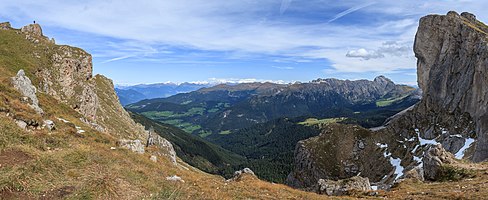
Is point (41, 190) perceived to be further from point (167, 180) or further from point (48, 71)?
point (48, 71)

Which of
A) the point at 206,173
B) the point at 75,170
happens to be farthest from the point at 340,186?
the point at 206,173

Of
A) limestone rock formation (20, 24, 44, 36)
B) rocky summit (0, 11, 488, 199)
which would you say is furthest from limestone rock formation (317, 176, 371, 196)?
limestone rock formation (20, 24, 44, 36)

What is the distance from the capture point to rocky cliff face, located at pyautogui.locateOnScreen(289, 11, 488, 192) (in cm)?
11050

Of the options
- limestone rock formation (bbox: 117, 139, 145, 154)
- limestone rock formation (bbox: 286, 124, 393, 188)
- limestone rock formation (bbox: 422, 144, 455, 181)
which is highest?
limestone rock formation (bbox: 117, 139, 145, 154)

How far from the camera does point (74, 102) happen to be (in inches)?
3302

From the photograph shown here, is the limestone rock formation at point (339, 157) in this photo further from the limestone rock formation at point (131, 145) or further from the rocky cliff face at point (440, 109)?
the limestone rock formation at point (131, 145)

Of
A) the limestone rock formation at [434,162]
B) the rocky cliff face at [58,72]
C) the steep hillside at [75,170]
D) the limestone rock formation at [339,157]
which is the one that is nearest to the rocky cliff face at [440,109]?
the limestone rock formation at [339,157]

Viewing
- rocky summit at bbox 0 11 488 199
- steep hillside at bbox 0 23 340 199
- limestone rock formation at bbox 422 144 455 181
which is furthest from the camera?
limestone rock formation at bbox 422 144 455 181

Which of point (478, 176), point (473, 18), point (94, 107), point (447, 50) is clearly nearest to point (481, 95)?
point (447, 50)

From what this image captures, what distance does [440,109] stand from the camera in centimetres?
13450

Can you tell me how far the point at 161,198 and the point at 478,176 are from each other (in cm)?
3698

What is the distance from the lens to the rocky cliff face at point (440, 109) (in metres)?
110

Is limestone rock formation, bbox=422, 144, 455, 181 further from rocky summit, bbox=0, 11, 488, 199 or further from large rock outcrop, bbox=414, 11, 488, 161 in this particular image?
large rock outcrop, bbox=414, 11, 488, 161

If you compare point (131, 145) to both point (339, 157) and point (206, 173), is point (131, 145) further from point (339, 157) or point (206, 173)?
point (339, 157)
